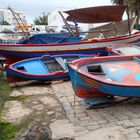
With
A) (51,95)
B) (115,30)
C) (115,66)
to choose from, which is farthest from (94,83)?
(115,30)

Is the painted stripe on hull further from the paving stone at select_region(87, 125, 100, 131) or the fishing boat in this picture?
the fishing boat

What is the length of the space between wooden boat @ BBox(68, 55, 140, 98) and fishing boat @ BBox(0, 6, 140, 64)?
4974 millimetres

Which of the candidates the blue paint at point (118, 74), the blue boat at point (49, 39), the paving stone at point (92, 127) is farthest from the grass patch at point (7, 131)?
the blue boat at point (49, 39)

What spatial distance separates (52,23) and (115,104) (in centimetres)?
3677

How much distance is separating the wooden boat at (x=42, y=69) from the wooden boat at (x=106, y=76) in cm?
248

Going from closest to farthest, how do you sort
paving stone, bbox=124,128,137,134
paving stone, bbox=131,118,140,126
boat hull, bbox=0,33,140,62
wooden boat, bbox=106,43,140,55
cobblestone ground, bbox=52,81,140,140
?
1. paving stone, bbox=124,128,137,134
2. cobblestone ground, bbox=52,81,140,140
3. paving stone, bbox=131,118,140,126
4. wooden boat, bbox=106,43,140,55
5. boat hull, bbox=0,33,140,62

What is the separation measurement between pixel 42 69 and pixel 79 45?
2.97 meters

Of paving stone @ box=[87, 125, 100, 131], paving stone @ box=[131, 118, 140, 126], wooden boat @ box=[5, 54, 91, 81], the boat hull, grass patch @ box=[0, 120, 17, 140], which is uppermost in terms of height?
the boat hull

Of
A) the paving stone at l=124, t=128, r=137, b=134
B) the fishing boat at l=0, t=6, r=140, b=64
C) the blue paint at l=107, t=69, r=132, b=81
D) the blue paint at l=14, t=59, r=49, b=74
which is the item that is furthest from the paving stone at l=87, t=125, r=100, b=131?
the fishing boat at l=0, t=6, r=140, b=64

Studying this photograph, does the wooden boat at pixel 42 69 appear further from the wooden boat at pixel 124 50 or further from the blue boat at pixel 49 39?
the blue boat at pixel 49 39

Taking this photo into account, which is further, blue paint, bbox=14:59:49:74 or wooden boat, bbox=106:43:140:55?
wooden boat, bbox=106:43:140:55

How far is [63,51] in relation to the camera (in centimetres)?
1288

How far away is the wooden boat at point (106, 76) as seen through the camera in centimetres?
658

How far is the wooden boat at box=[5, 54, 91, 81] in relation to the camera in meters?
9.89
